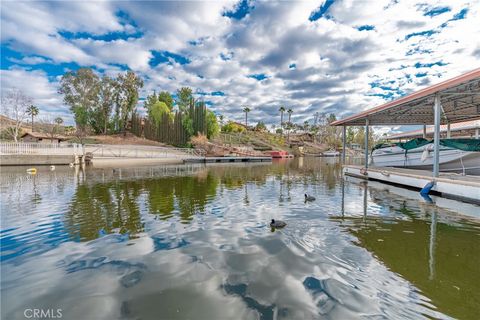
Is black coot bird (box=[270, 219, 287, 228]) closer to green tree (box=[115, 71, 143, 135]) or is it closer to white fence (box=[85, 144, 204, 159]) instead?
white fence (box=[85, 144, 204, 159])

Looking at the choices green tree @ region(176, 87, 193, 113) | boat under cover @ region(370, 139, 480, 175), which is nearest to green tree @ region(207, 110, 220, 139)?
green tree @ region(176, 87, 193, 113)

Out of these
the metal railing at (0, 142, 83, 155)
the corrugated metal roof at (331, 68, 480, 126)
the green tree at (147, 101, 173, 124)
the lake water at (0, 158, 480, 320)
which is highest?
the green tree at (147, 101, 173, 124)

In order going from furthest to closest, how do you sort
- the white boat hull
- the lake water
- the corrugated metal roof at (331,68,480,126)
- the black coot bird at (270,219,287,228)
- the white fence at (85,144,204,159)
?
1. the white fence at (85,144,204,159)
2. the white boat hull
3. the corrugated metal roof at (331,68,480,126)
4. the black coot bird at (270,219,287,228)
5. the lake water

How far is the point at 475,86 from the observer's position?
9070 millimetres

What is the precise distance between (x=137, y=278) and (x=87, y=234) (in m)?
2.70

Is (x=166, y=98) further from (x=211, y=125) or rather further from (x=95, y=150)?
(x=95, y=150)

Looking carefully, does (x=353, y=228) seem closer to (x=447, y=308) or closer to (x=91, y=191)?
(x=447, y=308)

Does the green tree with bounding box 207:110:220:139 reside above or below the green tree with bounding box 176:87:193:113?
below

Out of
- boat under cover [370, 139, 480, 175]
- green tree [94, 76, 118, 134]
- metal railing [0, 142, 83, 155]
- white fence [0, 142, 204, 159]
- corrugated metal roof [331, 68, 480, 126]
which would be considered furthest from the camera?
green tree [94, 76, 118, 134]

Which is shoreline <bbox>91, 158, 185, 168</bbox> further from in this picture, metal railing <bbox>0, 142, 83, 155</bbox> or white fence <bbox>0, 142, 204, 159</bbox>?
metal railing <bbox>0, 142, 83, 155</bbox>

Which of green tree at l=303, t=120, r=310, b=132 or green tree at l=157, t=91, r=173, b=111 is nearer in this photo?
green tree at l=157, t=91, r=173, b=111

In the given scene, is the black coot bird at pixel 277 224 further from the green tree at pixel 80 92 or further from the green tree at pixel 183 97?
the green tree at pixel 80 92

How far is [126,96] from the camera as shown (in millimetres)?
55250

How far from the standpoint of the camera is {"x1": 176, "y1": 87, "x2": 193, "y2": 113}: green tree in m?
54.8
